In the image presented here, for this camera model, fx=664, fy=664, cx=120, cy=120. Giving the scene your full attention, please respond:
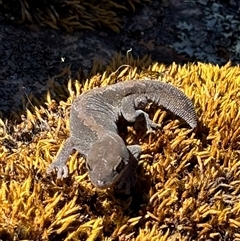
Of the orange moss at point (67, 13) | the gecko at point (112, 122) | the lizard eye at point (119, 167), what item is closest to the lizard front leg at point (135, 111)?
the gecko at point (112, 122)

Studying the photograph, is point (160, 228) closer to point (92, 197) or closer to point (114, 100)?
point (92, 197)

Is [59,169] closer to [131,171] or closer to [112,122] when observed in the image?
[131,171]

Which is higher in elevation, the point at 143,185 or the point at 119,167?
the point at 119,167

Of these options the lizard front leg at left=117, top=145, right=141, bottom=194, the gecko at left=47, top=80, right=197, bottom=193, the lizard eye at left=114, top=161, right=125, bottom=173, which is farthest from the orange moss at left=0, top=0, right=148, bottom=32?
the lizard eye at left=114, top=161, right=125, bottom=173

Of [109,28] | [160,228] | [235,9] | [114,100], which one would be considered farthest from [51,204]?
[235,9]

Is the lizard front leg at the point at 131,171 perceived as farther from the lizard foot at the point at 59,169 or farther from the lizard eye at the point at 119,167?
the lizard foot at the point at 59,169

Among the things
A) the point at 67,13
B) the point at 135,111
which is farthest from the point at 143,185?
the point at 67,13

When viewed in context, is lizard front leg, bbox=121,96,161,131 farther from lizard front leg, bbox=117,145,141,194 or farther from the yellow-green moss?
lizard front leg, bbox=117,145,141,194
